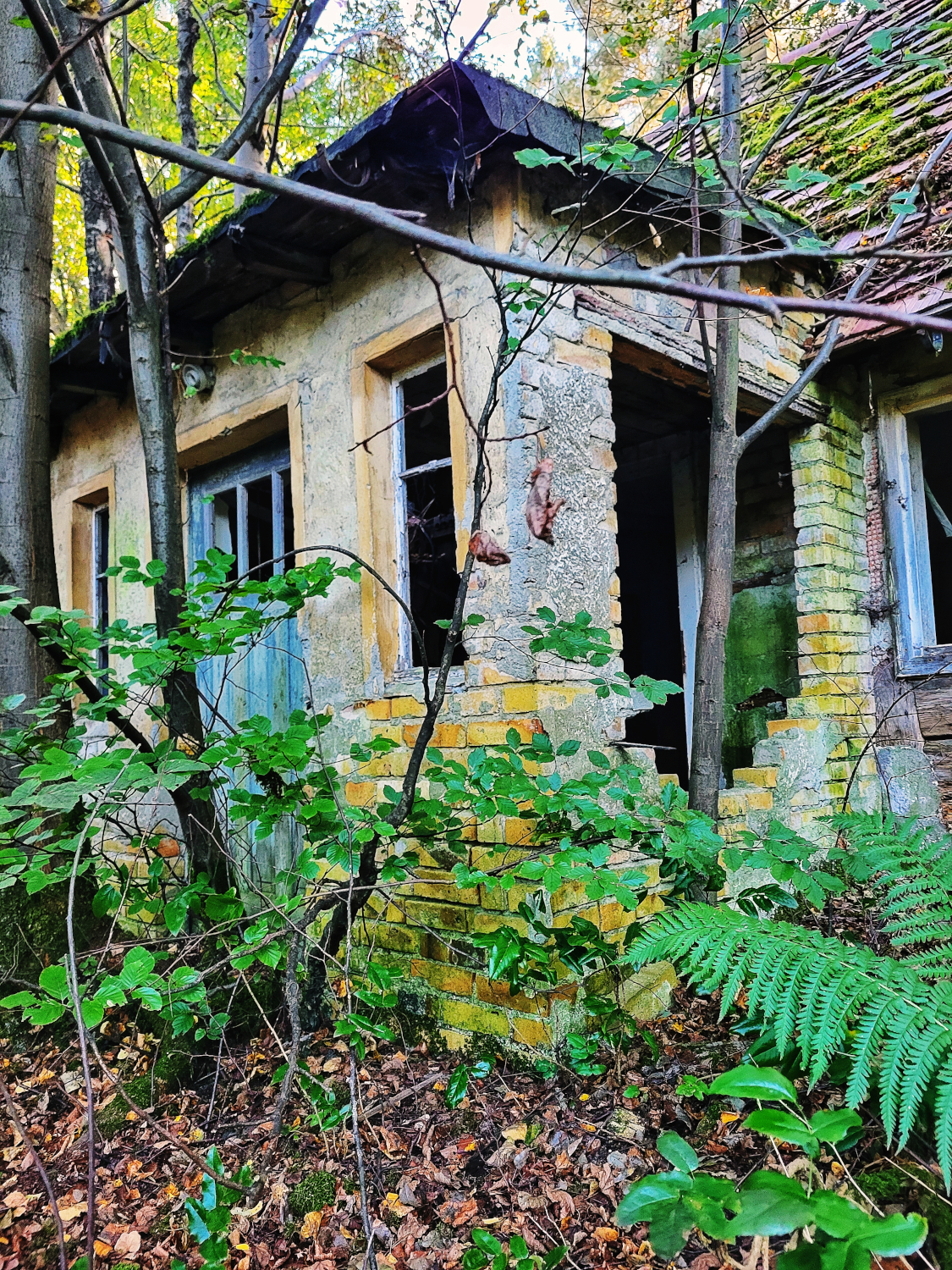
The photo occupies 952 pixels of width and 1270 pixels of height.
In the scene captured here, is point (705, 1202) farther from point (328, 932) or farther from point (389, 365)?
point (389, 365)

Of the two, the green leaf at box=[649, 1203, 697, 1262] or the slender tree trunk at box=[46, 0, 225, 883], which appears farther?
the slender tree trunk at box=[46, 0, 225, 883]

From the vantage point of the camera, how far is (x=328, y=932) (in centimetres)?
252

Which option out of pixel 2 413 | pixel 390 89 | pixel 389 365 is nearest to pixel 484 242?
pixel 389 365

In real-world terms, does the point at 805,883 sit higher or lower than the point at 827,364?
lower

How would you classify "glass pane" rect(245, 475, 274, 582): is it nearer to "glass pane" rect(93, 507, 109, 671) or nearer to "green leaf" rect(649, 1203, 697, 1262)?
"glass pane" rect(93, 507, 109, 671)

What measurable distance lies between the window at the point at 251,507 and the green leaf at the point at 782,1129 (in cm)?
329

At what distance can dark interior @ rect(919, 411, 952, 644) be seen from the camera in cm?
585

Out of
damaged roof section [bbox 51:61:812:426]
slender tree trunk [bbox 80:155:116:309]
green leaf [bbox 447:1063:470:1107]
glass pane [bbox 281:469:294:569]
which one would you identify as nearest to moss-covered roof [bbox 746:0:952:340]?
damaged roof section [bbox 51:61:812:426]

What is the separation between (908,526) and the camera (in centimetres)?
429

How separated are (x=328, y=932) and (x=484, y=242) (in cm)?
247

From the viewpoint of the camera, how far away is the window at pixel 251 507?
14.0ft

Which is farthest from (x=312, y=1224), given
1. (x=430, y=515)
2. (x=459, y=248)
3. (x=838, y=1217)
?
(x=430, y=515)

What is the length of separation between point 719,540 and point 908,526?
1889mm

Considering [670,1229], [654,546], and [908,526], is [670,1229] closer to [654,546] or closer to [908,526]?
[908,526]
